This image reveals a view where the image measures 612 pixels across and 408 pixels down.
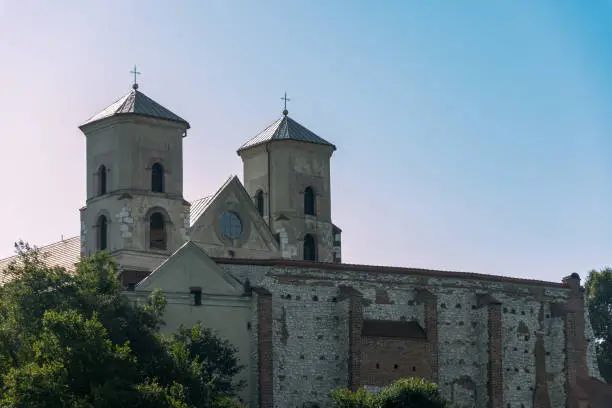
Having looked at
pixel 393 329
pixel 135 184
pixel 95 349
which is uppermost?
pixel 135 184

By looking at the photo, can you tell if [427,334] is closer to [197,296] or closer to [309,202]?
[197,296]

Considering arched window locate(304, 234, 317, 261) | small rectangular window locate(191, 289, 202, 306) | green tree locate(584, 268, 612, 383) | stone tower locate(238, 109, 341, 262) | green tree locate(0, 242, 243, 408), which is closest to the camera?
green tree locate(0, 242, 243, 408)

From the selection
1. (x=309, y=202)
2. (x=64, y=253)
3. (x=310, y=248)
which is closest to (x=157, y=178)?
(x=64, y=253)

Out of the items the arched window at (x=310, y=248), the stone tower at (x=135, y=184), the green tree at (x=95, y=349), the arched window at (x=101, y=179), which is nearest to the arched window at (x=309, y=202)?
the arched window at (x=310, y=248)

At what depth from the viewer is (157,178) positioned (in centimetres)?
6262

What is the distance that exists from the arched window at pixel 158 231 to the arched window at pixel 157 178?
978 millimetres

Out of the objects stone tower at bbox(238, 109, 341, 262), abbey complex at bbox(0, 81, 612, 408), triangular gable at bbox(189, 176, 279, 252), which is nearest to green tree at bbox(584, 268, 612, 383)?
abbey complex at bbox(0, 81, 612, 408)

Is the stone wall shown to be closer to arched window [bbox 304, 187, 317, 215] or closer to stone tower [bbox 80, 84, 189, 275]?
stone tower [bbox 80, 84, 189, 275]

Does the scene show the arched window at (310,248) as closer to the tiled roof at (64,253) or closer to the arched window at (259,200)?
the arched window at (259,200)

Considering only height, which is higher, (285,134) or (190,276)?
(285,134)

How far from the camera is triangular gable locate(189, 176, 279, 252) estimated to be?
64.4m

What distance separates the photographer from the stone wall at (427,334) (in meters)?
57.3

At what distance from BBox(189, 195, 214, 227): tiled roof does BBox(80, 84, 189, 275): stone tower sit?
1644 millimetres

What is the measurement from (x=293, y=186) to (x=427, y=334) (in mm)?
11177
